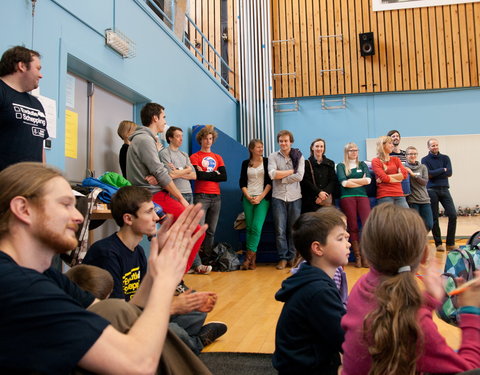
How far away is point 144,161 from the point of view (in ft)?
10.7

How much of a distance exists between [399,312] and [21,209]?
3.00 feet

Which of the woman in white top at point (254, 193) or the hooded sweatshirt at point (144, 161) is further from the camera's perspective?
the woman in white top at point (254, 193)

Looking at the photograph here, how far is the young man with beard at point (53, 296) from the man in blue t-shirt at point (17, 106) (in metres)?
1.33

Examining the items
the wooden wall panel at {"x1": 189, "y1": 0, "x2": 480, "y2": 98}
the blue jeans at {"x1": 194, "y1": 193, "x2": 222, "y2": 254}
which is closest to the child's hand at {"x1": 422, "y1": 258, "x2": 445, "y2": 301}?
the blue jeans at {"x1": 194, "y1": 193, "x2": 222, "y2": 254}

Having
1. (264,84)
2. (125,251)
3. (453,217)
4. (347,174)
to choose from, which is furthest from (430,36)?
(125,251)

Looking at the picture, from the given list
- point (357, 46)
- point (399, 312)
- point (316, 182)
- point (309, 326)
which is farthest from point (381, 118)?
point (399, 312)

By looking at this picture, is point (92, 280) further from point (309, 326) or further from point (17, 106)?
point (17, 106)

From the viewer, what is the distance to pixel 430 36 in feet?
27.0

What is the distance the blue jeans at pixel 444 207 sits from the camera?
5.53 m

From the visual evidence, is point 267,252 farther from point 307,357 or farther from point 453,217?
point 307,357

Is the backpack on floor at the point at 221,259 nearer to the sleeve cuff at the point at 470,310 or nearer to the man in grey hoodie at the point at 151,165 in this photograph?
the man in grey hoodie at the point at 151,165

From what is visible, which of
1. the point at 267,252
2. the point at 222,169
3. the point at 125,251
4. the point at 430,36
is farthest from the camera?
the point at 430,36

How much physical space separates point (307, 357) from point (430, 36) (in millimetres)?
8380

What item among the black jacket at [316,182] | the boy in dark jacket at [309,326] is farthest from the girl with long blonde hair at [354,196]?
the boy in dark jacket at [309,326]
